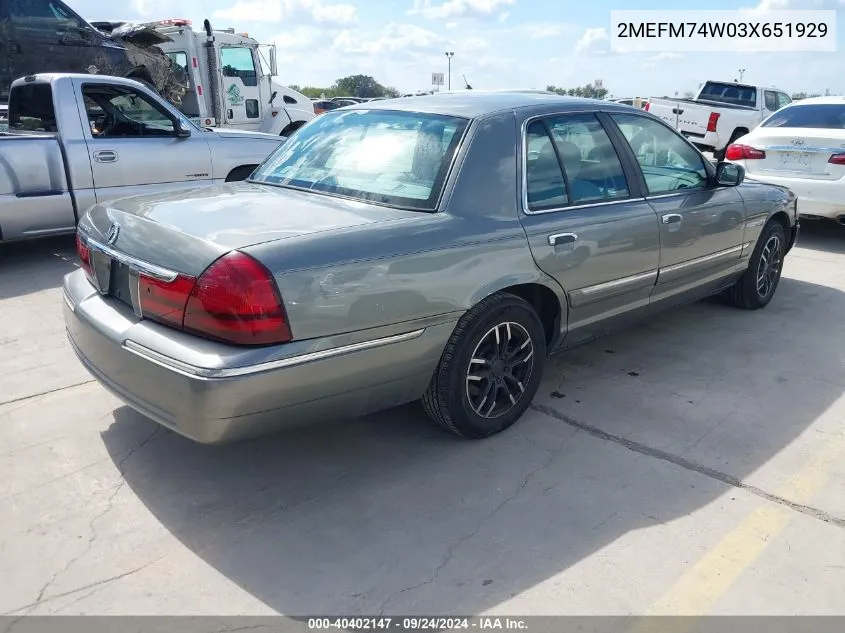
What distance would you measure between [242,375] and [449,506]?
1.03 metres

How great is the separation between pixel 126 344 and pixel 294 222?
820 mm

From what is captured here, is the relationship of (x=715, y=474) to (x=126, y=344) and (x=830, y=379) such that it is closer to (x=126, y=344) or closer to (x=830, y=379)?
(x=830, y=379)

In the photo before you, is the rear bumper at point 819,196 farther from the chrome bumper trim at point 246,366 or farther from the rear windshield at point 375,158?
the chrome bumper trim at point 246,366

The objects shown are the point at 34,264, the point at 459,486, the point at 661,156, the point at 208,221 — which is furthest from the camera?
the point at 34,264

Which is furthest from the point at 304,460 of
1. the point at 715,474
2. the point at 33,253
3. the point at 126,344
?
the point at 33,253

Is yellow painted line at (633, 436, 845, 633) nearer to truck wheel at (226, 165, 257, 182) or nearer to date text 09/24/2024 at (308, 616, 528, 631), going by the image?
date text 09/24/2024 at (308, 616, 528, 631)

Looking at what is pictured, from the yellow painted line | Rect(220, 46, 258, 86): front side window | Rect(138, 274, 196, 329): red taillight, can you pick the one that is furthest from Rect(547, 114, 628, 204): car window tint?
Rect(220, 46, 258, 86): front side window

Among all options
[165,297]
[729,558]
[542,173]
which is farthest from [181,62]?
[729,558]

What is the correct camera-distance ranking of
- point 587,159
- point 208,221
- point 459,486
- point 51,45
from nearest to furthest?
point 208,221 → point 459,486 → point 587,159 → point 51,45

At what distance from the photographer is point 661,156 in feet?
14.6

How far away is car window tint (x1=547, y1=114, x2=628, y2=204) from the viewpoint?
3693 millimetres

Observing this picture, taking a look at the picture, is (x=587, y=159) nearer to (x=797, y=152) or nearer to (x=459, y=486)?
(x=459, y=486)

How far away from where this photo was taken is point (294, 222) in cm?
289

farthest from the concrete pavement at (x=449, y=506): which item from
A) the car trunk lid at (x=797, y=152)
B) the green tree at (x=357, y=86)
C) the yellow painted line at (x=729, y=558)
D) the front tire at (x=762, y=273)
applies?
the green tree at (x=357, y=86)
